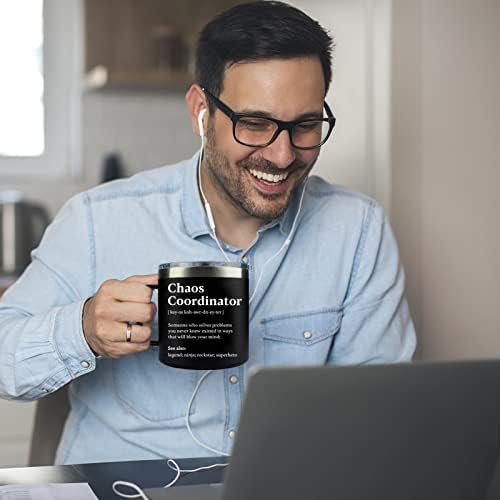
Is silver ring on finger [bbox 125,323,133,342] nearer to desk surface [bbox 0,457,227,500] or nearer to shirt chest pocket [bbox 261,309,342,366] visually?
desk surface [bbox 0,457,227,500]

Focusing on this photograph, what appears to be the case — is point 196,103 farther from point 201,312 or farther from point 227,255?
point 201,312

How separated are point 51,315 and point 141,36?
231 cm

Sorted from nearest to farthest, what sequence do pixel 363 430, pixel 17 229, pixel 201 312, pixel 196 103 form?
pixel 363 430 → pixel 201 312 → pixel 196 103 → pixel 17 229

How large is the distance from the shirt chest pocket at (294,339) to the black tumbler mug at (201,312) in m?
0.41

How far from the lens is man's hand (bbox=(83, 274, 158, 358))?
120cm

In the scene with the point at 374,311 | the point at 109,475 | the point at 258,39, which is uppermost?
the point at 258,39

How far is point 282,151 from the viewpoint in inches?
55.5

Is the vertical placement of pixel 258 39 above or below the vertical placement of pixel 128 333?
above

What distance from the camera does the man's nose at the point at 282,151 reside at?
1.41 m

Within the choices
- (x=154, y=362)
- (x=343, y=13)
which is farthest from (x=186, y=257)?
(x=343, y=13)

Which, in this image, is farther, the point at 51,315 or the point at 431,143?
the point at 431,143

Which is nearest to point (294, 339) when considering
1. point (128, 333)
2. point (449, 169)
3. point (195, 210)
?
point (195, 210)

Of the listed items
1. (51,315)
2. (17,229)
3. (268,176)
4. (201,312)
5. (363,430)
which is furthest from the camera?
(17,229)

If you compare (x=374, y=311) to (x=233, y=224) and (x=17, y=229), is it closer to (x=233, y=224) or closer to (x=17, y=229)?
(x=233, y=224)
